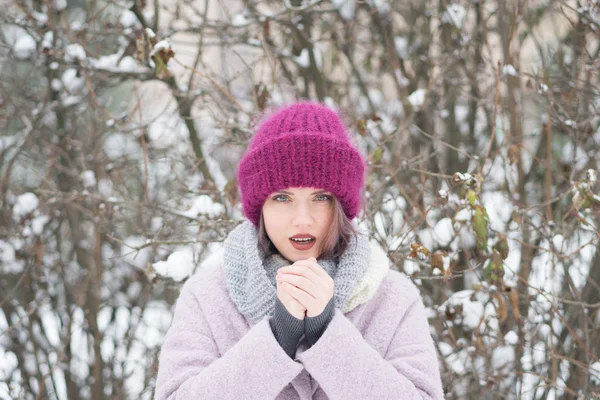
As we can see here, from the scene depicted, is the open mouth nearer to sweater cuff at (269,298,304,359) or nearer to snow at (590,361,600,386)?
sweater cuff at (269,298,304,359)

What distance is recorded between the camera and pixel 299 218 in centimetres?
179

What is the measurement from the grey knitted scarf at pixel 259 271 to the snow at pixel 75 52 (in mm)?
1810

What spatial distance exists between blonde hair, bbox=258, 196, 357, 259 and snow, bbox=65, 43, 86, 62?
1861mm

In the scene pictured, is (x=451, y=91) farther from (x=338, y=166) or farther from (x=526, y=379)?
(x=338, y=166)

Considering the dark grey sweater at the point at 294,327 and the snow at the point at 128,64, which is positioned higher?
the snow at the point at 128,64

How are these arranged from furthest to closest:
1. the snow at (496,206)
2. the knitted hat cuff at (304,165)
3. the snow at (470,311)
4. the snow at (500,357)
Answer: the snow at (496,206), the snow at (500,357), the snow at (470,311), the knitted hat cuff at (304,165)

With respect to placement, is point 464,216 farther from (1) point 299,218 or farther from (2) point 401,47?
(2) point 401,47

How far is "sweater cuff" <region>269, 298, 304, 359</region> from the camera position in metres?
1.62

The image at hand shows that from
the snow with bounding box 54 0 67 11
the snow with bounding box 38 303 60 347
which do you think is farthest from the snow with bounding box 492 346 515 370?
the snow with bounding box 54 0 67 11

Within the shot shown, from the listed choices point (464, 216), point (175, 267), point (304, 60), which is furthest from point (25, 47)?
point (464, 216)

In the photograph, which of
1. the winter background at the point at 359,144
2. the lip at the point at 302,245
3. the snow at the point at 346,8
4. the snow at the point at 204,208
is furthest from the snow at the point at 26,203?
the lip at the point at 302,245

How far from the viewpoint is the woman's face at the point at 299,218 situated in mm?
1801

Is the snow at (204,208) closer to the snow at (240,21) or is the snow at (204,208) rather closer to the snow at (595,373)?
the snow at (240,21)

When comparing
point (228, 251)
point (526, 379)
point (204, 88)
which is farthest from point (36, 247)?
point (526, 379)
